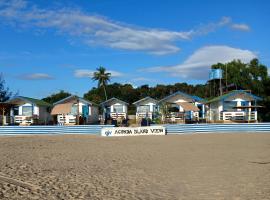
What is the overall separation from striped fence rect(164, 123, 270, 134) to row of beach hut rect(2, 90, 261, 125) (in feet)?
24.9

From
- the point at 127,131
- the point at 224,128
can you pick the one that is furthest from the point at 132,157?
the point at 224,128

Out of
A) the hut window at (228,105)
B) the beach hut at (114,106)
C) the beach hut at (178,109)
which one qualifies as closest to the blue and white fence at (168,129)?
the beach hut at (178,109)

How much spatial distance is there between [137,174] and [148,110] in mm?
34200

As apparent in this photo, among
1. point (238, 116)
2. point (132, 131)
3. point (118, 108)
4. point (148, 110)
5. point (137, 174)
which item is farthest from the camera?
point (118, 108)

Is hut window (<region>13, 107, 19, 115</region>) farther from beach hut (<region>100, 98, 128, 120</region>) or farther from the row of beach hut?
beach hut (<region>100, 98, 128, 120</region>)

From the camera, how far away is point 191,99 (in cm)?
4403

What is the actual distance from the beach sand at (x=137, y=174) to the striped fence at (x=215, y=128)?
10876 mm

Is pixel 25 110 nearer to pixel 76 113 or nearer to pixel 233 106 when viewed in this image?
pixel 76 113

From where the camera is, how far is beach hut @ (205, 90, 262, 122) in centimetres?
3803

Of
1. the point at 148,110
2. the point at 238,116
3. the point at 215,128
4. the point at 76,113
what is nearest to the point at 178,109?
the point at 148,110

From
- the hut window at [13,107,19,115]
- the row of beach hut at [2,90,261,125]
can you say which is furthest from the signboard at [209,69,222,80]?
the hut window at [13,107,19,115]

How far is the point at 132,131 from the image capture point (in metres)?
26.4

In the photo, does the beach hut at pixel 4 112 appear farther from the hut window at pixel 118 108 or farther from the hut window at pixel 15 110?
the hut window at pixel 118 108

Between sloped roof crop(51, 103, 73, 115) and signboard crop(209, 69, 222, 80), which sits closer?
sloped roof crop(51, 103, 73, 115)
